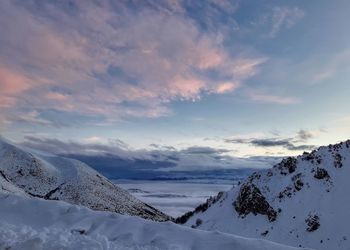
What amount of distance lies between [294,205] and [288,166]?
752cm

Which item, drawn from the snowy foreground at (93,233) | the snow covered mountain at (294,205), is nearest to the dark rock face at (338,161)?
the snow covered mountain at (294,205)

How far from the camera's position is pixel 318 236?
3534 cm

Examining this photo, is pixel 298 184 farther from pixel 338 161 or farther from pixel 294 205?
pixel 338 161

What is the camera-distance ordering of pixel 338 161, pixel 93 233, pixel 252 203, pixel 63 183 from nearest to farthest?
1. pixel 93 233
2. pixel 252 203
3. pixel 338 161
4. pixel 63 183

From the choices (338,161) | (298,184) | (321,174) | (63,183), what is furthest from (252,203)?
(63,183)

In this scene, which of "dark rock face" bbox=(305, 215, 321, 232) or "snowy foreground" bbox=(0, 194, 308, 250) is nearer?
"snowy foreground" bbox=(0, 194, 308, 250)

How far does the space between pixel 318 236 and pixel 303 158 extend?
44.4 feet

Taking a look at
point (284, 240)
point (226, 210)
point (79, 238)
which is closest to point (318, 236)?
point (284, 240)

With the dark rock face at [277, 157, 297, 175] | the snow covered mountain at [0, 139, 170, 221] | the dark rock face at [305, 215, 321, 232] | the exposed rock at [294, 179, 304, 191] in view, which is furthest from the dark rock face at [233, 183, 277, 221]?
the snow covered mountain at [0, 139, 170, 221]

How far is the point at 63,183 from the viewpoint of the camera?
9888cm

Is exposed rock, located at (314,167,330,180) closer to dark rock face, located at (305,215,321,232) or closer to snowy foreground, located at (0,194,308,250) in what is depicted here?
dark rock face, located at (305,215,321,232)

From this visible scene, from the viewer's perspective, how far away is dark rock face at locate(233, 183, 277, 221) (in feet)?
135

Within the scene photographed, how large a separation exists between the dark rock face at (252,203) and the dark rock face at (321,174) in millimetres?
6225

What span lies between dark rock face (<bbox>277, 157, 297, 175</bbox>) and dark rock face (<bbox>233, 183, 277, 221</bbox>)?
174 inches
